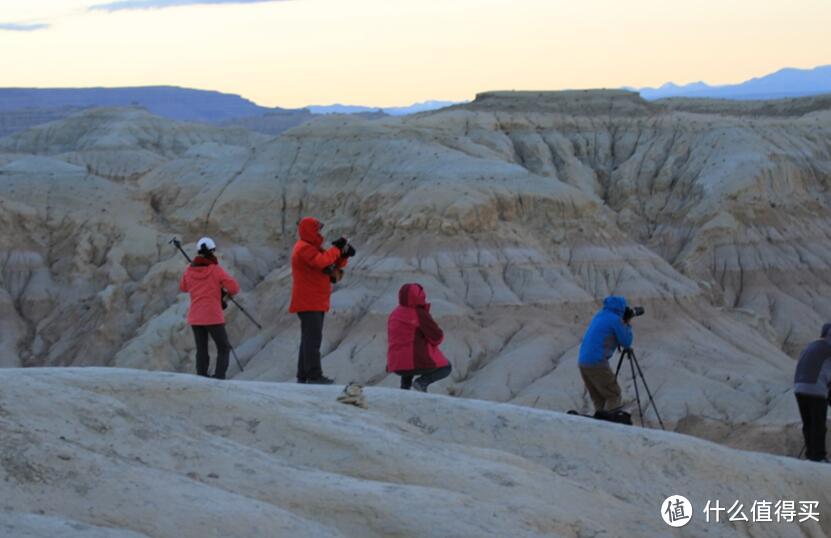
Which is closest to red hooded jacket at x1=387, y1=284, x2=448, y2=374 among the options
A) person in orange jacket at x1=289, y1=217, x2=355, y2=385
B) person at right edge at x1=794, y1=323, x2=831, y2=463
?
person in orange jacket at x1=289, y1=217, x2=355, y2=385

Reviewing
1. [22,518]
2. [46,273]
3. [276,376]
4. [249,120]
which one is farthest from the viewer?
[249,120]

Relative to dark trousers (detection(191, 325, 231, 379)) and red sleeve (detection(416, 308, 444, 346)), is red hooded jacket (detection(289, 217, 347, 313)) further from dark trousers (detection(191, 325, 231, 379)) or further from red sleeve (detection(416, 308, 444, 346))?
red sleeve (detection(416, 308, 444, 346))

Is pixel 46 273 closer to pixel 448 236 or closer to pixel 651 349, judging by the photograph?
pixel 448 236

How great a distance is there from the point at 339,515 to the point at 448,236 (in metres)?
35.6

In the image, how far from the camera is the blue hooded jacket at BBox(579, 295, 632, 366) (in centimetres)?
1536

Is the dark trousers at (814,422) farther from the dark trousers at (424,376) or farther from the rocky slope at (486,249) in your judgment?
the rocky slope at (486,249)

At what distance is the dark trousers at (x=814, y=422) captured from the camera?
15367 mm

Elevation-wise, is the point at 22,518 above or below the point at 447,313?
above

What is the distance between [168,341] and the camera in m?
43.4

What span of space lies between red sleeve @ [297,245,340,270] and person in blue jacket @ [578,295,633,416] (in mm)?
2891

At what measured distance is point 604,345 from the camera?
15414mm

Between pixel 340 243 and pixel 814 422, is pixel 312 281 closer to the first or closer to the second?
pixel 340 243

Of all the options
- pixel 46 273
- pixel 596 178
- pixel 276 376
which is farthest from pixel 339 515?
pixel 596 178

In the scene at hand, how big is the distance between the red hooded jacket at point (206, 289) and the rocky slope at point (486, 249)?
873 inches
